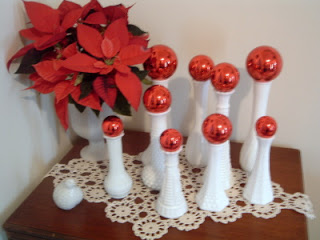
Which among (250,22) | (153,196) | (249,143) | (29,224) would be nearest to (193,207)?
(153,196)

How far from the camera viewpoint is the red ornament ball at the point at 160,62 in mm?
597

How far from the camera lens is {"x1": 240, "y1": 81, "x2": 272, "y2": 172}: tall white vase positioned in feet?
2.06

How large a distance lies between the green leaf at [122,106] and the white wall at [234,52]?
22 cm

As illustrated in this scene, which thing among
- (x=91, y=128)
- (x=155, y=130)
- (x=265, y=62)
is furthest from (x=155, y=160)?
(x=265, y=62)

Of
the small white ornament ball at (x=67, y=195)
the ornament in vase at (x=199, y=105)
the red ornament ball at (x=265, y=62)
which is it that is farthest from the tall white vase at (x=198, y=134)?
the small white ornament ball at (x=67, y=195)

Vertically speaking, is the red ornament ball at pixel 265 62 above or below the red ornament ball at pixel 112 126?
above

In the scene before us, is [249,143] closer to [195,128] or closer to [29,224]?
[195,128]

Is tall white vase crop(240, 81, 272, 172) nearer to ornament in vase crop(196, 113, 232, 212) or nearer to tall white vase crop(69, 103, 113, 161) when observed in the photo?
ornament in vase crop(196, 113, 232, 212)

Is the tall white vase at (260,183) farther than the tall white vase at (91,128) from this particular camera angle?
No

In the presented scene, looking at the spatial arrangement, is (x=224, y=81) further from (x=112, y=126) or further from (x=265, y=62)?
(x=112, y=126)

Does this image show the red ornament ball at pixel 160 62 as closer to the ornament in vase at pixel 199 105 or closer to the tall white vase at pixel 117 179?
the ornament in vase at pixel 199 105

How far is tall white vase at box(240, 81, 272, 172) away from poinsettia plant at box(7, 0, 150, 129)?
229 millimetres

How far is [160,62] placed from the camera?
596 millimetres

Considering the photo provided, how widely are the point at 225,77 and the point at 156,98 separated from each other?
0.13 metres
